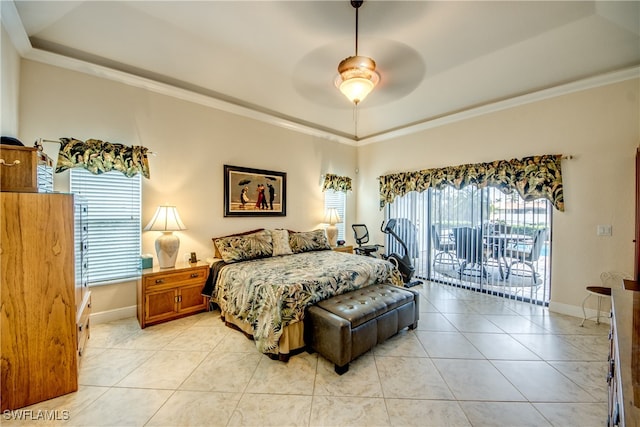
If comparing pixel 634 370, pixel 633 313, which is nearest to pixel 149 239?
pixel 634 370

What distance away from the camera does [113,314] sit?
3139 millimetres

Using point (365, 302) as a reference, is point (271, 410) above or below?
below

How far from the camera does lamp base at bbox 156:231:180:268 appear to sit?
315 centimetres

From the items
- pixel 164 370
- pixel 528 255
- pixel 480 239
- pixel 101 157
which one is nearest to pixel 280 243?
pixel 164 370

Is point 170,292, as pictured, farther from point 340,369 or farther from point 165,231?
point 340,369

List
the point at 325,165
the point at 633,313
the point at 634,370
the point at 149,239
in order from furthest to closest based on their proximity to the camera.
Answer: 1. the point at 325,165
2. the point at 149,239
3. the point at 633,313
4. the point at 634,370

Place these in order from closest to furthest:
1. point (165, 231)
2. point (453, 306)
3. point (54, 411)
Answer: point (54, 411), point (165, 231), point (453, 306)

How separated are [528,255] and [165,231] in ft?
16.4

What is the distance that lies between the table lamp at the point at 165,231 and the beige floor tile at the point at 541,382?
3.66 meters

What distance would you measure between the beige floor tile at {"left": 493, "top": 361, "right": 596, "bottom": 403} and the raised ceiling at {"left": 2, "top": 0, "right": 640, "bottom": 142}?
3.14m

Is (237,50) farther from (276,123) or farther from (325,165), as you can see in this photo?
(325,165)

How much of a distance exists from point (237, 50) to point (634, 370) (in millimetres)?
3817

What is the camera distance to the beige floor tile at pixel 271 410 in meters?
1.69

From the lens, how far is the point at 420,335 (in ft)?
9.39
